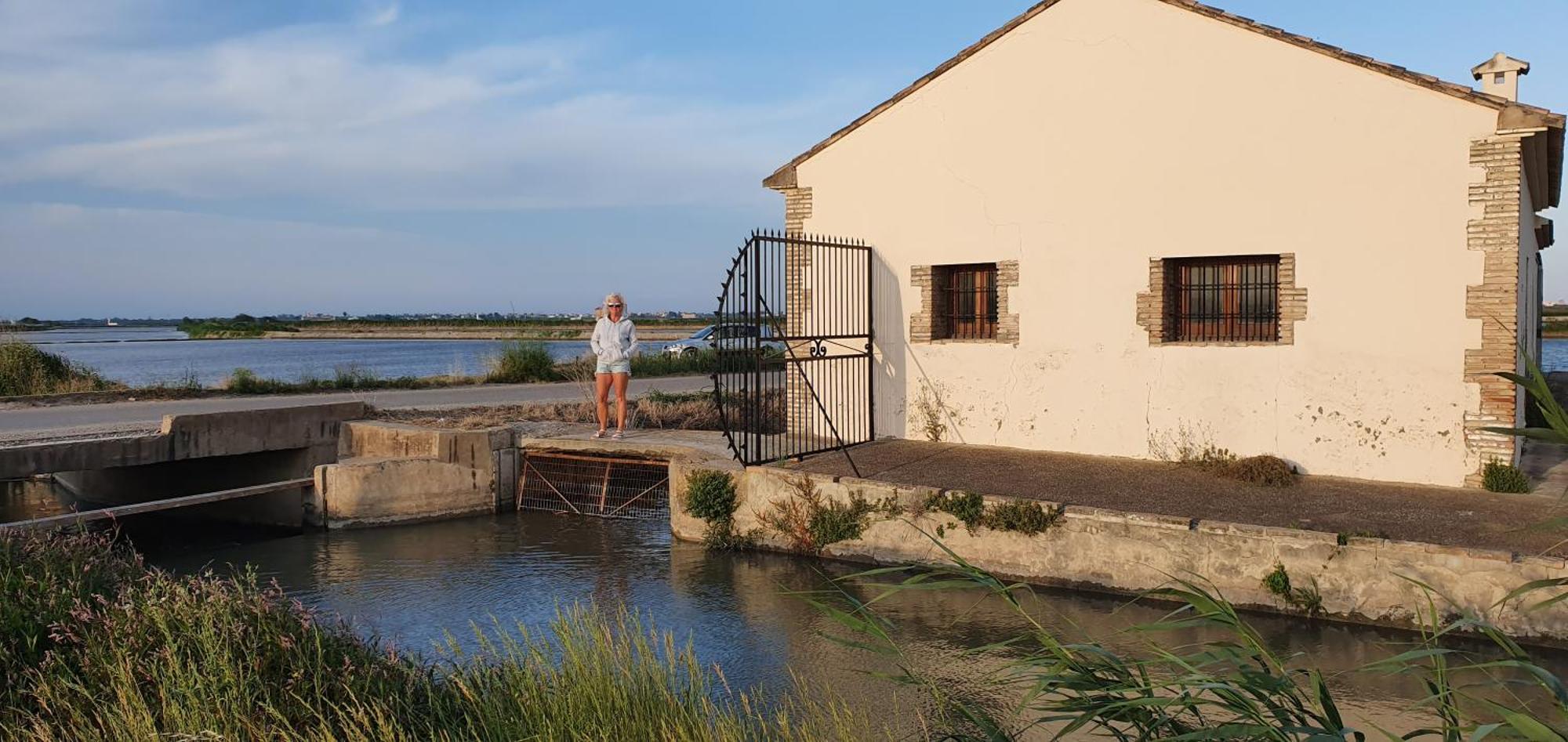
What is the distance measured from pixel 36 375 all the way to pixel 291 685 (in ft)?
59.9

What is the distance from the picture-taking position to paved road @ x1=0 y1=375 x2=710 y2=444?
1391 centimetres

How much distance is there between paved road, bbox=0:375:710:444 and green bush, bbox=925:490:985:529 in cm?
976

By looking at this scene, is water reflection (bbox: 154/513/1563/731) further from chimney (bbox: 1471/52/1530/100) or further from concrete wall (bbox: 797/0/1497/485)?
chimney (bbox: 1471/52/1530/100)

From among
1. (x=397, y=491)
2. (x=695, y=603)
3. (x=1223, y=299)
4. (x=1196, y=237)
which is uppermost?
(x=1196, y=237)

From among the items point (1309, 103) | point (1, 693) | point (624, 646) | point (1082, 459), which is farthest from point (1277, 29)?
point (1, 693)

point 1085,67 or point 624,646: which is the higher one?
point 1085,67

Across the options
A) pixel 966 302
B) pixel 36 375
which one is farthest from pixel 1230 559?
pixel 36 375

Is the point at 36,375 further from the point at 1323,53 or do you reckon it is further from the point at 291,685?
the point at 1323,53

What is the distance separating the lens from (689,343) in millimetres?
34219

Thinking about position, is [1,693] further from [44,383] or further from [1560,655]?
[44,383]

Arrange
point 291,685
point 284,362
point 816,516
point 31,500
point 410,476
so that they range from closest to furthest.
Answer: point 291,685 < point 816,516 < point 410,476 < point 31,500 < point 284,362

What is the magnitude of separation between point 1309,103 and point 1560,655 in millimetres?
5345

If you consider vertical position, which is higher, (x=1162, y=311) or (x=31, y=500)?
(x=1162, y=311)

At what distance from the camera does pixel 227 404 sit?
708 inches
